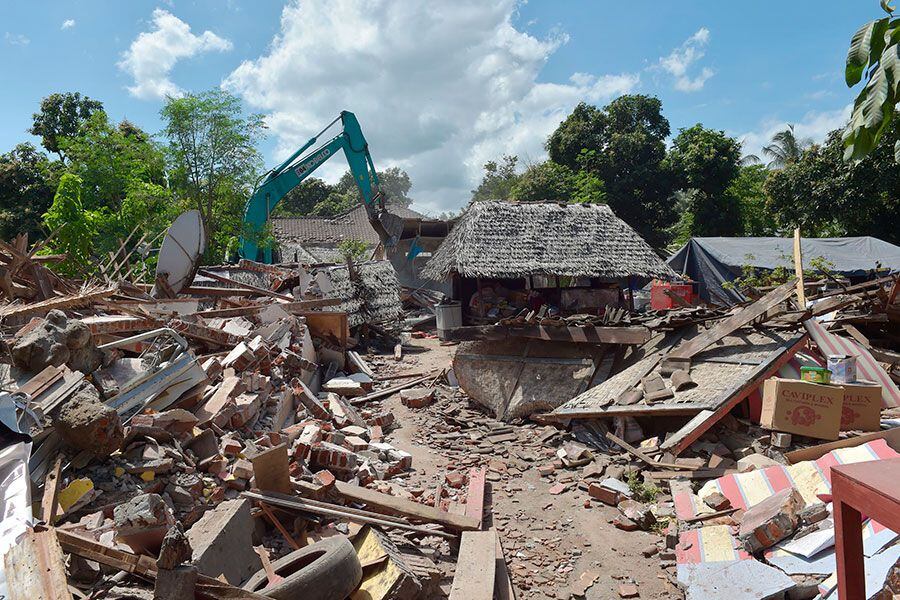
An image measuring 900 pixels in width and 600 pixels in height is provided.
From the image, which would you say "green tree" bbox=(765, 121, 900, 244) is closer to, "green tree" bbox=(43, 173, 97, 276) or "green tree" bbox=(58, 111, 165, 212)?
"green tree" bbox=(58, 111, 165, 212)

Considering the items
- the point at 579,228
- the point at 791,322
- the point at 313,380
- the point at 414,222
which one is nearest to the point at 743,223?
the point at 579,228

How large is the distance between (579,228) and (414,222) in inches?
328

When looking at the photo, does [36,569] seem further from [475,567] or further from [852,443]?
[852,443]

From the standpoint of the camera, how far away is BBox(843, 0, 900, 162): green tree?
67.2 inches

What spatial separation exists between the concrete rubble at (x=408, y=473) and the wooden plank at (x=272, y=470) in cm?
2

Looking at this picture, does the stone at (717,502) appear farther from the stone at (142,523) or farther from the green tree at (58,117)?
the green tree at (58,117)

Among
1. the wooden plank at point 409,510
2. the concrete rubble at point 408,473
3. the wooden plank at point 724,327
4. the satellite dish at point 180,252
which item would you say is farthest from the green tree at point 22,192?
the wooden plank at point 724,327

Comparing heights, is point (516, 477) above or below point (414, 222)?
below

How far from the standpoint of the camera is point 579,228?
14.2 m

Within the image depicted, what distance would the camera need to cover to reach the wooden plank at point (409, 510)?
4.58 m

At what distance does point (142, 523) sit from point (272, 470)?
1126mm

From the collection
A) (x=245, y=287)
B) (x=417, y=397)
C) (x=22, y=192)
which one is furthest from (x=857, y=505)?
(x=22, y=192)

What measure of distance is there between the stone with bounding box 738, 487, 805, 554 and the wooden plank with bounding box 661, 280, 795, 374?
8.24ft

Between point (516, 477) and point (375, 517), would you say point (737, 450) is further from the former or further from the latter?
point (375, 517)
